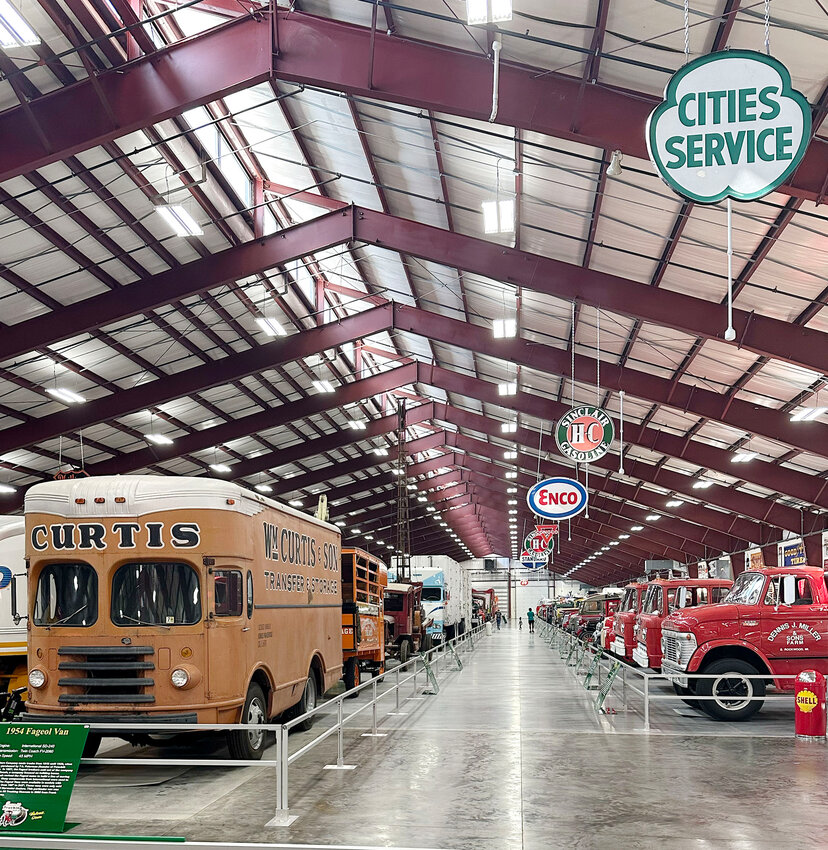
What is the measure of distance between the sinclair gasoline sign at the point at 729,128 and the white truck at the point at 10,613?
1175 cm

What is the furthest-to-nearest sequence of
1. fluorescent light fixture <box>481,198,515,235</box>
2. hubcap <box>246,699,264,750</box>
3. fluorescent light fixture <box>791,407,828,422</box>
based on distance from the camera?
fluorescent light fixture <box>791,407,828,422</box>, fluorescent light fixture <box>481,198,515,235</box>, hubcap <box>246,699,264,750</box>

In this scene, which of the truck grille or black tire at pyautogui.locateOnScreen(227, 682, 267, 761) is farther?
black tire at pyautogui.locateOnScreen(227, 682, 267, 761)

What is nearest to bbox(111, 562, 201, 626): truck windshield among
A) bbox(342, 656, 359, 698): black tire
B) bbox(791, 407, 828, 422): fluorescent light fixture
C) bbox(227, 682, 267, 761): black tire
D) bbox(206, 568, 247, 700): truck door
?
bbox(206, 568, 247, 700): truck door

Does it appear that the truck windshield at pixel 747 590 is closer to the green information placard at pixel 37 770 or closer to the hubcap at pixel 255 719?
the hubcap at pixel 255 719

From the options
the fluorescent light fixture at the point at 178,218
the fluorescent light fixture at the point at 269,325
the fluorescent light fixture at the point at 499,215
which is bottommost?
the fluorescent light fixture at the point at 499,215

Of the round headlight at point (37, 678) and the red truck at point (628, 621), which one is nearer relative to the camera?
the round headlight at point (37, 678)

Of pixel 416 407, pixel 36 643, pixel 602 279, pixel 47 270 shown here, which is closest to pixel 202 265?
pixel 47 270

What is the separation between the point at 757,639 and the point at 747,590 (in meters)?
1.04

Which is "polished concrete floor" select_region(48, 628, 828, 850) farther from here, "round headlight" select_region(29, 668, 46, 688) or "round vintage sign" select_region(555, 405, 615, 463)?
"round vintage sign" select_region(555, 405, 615, 463)

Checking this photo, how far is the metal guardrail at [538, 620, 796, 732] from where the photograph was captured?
48.3ft

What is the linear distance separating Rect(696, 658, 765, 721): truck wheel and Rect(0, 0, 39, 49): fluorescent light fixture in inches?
589

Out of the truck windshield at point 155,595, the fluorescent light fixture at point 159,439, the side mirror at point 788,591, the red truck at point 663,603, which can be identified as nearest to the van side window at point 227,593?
the truck windshield at point 155,595

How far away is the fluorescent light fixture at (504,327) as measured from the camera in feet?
76.5

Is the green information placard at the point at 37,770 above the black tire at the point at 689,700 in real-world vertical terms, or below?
above
